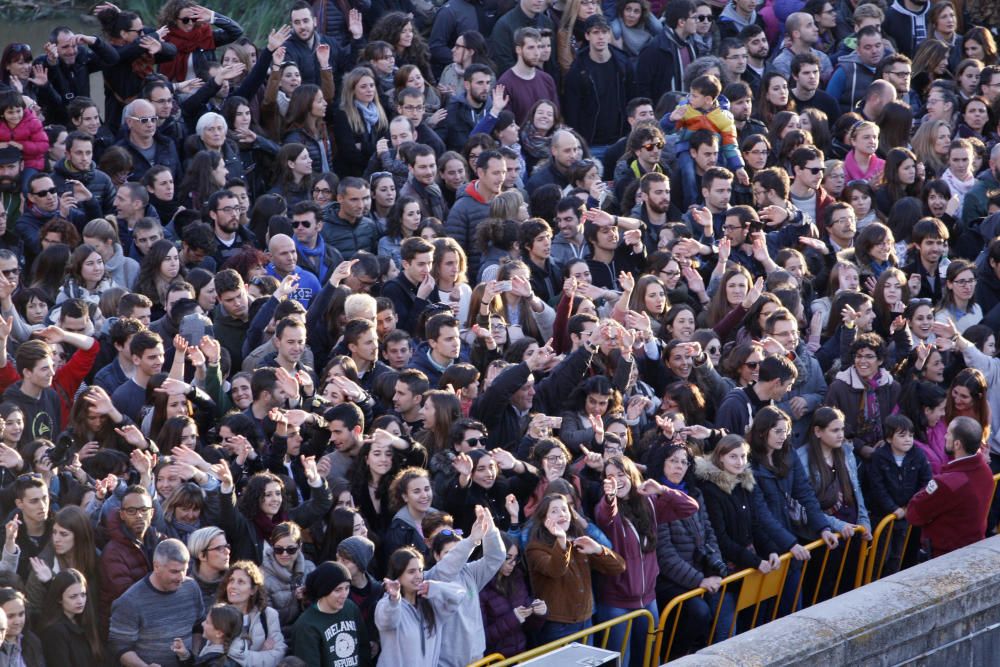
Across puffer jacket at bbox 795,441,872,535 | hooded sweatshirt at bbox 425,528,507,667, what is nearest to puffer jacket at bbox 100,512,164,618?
hooded sweatshirt at bbox 425,528,507,667

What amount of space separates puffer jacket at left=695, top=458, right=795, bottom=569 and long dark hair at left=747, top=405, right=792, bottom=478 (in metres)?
0.23

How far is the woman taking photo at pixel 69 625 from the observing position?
9.85 m

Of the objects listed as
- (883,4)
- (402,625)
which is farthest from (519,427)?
(883,4)

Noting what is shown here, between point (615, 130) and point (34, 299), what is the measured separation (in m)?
7.21

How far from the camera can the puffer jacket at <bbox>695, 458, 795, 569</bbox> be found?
39.1 feet

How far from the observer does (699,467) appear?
39.2ft

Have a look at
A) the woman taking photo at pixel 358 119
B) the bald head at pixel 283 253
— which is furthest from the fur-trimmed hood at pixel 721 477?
the woman taking photo at pixel 358 119

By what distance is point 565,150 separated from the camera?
51.8 ft

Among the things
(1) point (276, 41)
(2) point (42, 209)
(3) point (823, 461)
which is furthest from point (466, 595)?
(1) point (276, 41)

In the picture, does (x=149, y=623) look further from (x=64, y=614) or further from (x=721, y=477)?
(x=721, y=477)

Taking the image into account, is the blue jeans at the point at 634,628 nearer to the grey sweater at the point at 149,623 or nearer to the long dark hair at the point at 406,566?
the long dark hair at the point at 406,566

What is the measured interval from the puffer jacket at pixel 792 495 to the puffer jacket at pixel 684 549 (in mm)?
569

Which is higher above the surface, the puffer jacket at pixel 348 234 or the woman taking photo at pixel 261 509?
the woman taking photo at pixel 261 509

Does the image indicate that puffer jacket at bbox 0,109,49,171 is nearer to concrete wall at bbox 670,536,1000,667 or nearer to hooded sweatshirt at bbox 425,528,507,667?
hooded sweatshirt at bbox 425,528,507,667
